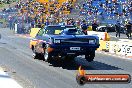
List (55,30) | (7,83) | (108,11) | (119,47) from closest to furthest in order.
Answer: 1. (7,83)
2. (55,30)
3. (119,47)
4. (108,11)

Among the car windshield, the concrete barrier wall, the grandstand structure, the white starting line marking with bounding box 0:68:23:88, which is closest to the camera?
the white starting line marking with bounding box 0:68:23:88

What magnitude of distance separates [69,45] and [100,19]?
106 ft

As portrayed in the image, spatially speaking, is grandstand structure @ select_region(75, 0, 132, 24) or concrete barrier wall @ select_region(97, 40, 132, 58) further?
grandstand structure @ select_region(75, 0, 132, 24)

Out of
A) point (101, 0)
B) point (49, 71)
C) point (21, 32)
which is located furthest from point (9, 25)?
point (49, 71)

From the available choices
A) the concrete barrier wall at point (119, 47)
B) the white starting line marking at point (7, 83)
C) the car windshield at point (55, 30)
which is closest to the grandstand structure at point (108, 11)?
the concrete barrier wall at point (119, 47)

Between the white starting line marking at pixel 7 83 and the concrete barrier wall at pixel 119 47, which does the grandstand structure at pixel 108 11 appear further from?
the white starting line marking at pixel 7 83

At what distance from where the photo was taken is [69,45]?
14.3 metres

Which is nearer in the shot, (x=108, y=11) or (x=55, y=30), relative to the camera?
(x=55, y=30)

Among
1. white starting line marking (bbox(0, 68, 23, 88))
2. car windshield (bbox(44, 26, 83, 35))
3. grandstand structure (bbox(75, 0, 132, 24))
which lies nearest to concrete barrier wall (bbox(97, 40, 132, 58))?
car windshield (bbox(44, 26, 83, 35))

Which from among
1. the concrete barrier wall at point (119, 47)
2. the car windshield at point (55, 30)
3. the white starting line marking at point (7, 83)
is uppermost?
the car windshield at point (55, 30)

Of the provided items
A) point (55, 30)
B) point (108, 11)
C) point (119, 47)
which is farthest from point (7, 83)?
point (108, 11)

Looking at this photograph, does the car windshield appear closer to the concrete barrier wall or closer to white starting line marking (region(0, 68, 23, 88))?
white starting line marking (region(0, 68, 23, 88))

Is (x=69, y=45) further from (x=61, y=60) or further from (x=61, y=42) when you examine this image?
(x=61, y=60)

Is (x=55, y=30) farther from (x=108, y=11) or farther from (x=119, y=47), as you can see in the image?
(x=108, y=11)
